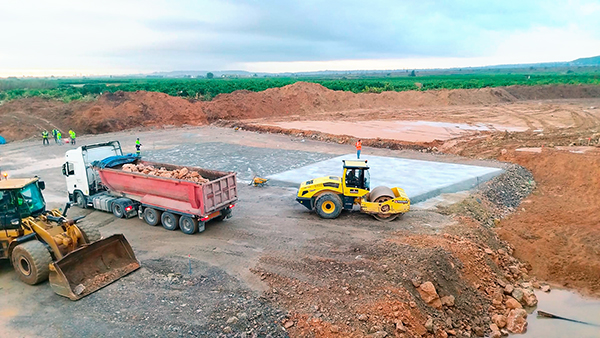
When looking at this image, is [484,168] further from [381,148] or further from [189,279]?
[189,279]

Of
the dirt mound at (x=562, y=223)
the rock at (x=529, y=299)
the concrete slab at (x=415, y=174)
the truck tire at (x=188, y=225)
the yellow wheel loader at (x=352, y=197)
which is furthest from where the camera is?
the concrete slab at (x=415, y=174)

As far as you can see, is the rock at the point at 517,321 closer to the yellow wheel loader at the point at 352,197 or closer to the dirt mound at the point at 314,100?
the yellow wheel loader at the point at 352,197

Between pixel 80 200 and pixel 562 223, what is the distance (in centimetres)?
1678

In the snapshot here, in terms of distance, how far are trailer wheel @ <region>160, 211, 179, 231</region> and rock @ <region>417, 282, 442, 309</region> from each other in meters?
7.13

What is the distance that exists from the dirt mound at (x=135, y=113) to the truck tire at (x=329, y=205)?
28596mm

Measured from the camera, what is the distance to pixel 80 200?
14172mm

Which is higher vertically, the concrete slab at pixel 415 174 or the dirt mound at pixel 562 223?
the concrete slab at pixel 415 174

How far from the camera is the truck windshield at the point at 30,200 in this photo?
920 cm

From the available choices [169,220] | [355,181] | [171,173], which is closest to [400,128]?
[355,181]

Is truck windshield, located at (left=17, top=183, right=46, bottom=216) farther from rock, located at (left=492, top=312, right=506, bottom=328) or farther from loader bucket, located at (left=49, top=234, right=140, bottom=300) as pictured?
rock, located at (left=492, top=312, right=506, bottom=328)

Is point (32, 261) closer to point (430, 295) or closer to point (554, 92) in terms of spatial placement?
point (430, 295)

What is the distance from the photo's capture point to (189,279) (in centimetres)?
905

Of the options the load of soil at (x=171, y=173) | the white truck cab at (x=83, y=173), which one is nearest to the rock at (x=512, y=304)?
the load of soil at (x=171, y=173)

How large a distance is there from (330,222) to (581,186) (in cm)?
1193
